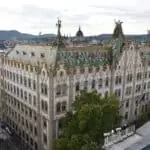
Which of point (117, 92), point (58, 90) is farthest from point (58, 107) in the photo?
point (117, 92)

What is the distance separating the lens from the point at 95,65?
251ft

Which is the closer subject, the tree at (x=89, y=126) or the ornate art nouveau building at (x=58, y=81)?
the tree at (x=89, y=126)

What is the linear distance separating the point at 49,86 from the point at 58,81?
105 inches

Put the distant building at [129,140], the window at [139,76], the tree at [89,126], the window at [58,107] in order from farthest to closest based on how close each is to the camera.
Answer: the window at [139,76] < the window at [58,107] < the tree at [89,126] < the distant building at [129,140]

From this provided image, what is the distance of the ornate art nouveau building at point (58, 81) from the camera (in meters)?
68.8

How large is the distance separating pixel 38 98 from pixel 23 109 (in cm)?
1274

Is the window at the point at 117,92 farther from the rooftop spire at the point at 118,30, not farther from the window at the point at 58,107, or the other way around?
the window at the point at 58,107

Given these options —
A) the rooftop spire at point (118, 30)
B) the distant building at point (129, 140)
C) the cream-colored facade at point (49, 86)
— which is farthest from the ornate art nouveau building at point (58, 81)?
the distant building at point (129, 140)

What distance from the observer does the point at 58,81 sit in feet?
220

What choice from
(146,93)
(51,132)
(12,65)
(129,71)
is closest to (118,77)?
(129,71)

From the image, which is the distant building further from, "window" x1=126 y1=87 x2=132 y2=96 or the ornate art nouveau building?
"window" x1=126 y1=87 x2=132 y2=96

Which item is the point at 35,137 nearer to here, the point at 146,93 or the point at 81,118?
the point at 81,118

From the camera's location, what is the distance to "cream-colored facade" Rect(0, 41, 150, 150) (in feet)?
225

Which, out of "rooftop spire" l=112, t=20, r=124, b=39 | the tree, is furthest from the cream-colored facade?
the tree
